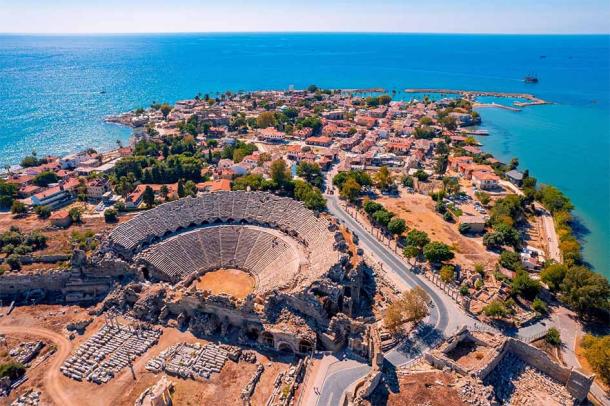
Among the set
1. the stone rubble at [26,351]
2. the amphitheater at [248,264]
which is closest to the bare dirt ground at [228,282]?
the amphitheater at [248,264]

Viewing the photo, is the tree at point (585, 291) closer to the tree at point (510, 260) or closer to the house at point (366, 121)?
the tree at point (510, 260)

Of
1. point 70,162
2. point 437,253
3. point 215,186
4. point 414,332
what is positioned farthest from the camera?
point 70,162

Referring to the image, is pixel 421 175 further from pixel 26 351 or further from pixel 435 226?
pixel 26 351

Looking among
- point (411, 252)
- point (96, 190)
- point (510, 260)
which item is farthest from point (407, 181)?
point (96, 190)

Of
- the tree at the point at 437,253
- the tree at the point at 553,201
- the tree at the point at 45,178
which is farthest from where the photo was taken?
the tree at the point at 45,178

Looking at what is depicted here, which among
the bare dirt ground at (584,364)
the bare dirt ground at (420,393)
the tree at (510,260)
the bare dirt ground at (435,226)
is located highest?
the bare dirt ground at (420,393)
